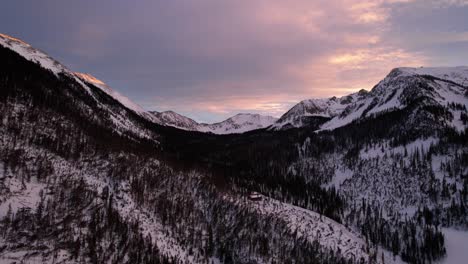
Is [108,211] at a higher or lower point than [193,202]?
higher

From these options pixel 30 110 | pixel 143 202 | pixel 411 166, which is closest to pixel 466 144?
pixel 411 166

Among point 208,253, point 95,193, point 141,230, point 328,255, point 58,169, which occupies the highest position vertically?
point 58,169

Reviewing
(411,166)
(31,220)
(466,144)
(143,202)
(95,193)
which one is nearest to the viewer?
(31,220)

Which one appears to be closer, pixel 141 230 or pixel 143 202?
pixel 141 230

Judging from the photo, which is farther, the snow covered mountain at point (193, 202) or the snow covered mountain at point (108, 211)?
the snow covered mountain at point (193, 202)

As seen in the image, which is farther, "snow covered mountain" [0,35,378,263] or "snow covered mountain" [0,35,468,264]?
"snow covered mountain" [0,35,468,264]

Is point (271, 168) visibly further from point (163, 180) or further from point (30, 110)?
point (30, 110)

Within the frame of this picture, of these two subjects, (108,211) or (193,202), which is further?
(193,202)

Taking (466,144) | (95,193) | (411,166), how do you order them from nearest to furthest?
1. (95,193)
2. (466,144)
3. (411,166)

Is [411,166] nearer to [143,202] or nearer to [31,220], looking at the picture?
[143,202]

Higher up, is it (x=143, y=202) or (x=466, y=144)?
(x=466, y=144)
